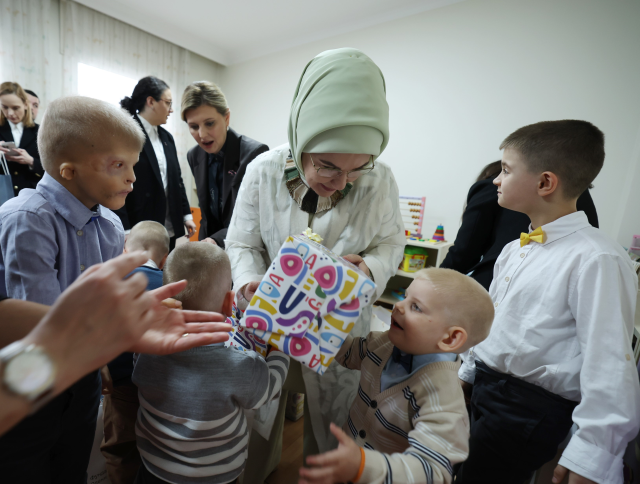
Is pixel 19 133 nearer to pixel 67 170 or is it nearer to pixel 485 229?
pixel 67 170

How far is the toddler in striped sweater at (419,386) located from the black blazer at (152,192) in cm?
220

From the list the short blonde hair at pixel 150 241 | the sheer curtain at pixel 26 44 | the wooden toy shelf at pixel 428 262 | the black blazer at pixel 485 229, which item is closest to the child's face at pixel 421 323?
the black blazer at pixel 485 229

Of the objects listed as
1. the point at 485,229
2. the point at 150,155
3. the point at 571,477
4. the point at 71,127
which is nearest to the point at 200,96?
the point at 150,155

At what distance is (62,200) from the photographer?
3.29 ft

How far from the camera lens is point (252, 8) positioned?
12.9 ft

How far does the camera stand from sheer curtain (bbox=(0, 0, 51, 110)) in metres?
3.58

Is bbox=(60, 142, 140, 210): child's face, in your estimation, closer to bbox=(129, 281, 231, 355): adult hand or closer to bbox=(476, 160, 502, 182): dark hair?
bbox=(129, 281, 231, 355): adult hand

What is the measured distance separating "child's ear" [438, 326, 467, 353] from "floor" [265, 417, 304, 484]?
3.92 feet

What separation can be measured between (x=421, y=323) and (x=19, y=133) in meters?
3.68

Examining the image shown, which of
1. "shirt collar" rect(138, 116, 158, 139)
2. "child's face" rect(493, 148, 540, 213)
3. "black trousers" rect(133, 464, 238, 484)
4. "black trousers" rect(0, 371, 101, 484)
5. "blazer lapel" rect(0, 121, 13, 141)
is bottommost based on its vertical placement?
"black trousers" rect(133, 464, 238, 484)

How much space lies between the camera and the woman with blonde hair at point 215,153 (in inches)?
85.0

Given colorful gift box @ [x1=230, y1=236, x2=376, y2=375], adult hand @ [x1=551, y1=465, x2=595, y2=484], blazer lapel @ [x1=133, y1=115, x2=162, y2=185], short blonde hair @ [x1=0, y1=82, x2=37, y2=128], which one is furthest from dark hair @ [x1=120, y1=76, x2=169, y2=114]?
adult hand @ [x1=551, y1=465, x2=595, y2=484]

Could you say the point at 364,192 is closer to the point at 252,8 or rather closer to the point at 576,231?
the point at 576,231

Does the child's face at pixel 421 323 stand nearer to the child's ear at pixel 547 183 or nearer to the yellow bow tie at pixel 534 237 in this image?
the yellow bow tie at pixel 534 237
